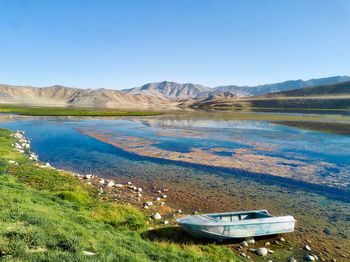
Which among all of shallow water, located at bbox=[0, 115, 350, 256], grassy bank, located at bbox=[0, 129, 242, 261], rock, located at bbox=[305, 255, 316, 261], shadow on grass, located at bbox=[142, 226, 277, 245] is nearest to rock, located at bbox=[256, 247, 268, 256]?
shadow on grass, located at bbox=[142, 226, 277, 245]

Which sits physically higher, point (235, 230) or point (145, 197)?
point (235, 230)

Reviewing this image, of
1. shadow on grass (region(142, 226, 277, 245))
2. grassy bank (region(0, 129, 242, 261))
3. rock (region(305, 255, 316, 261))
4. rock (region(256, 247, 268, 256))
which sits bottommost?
rock (region(305, 255, 316, 261))

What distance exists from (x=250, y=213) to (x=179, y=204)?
15.6ft

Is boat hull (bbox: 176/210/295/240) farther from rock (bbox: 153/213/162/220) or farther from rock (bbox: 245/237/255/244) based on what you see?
rock (bbox: 153/213/162/220)

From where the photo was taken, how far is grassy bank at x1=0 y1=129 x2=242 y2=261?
602 centimetres

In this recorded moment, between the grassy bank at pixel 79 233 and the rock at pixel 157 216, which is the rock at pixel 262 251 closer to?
the grassy bank at pixel 79 233

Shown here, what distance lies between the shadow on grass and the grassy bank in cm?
12

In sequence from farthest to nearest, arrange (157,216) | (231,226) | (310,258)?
(157,216) < (231,226) < (310,258)

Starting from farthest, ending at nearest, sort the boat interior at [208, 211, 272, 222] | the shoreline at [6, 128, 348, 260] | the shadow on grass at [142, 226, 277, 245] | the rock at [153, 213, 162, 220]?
the rock at [153, 213, 162, 220], the shoreline at [6, 128, 348, 260], the boat interior at [208, 211, 272, 222], the shadow on grass at [142, 226, 277, 245]

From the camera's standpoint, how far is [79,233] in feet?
25.4

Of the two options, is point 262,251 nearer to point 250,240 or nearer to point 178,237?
point 250,240

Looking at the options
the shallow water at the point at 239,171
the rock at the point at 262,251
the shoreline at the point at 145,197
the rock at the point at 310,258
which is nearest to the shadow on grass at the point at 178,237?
the shoreline at the point at 145,197

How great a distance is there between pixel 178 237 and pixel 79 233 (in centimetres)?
478

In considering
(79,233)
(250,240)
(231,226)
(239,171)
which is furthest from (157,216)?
(239,171)
